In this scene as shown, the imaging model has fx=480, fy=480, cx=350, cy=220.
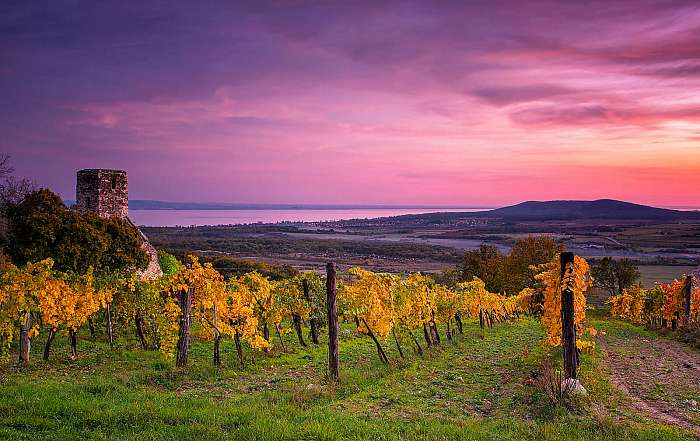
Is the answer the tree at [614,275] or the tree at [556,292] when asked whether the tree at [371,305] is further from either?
the tree at [614,275]

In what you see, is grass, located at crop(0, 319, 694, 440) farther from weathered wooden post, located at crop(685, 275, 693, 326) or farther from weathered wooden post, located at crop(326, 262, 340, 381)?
weathered wooden post, located at crop(685, 275, 693, 326)

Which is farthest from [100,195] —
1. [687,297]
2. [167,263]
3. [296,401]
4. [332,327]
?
[687,297]

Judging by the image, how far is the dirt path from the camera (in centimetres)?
1074

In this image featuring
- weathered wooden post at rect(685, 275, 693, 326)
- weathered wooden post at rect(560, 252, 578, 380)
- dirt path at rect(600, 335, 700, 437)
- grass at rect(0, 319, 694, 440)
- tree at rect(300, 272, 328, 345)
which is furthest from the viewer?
weathered wooden post at rect(685, 275, 693, 326)

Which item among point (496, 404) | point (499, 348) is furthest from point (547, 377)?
point (499, 348)

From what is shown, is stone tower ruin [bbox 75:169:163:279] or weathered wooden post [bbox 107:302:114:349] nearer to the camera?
weathered wooden post [bbox 107:302:114:349]

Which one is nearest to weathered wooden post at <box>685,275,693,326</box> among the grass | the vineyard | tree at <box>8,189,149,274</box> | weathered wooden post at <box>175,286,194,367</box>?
the vineyard

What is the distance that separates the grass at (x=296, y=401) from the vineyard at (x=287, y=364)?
5 centimetres

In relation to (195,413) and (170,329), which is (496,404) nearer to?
(195,413)

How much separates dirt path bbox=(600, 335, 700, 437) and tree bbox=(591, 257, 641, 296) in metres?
48.4

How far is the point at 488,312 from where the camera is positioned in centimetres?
3259

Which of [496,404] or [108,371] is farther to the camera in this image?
[108,371]

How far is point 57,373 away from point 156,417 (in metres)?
6.82

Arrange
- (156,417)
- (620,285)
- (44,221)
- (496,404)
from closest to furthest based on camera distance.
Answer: (156,417), (496,404), (44,221), (620,285)
